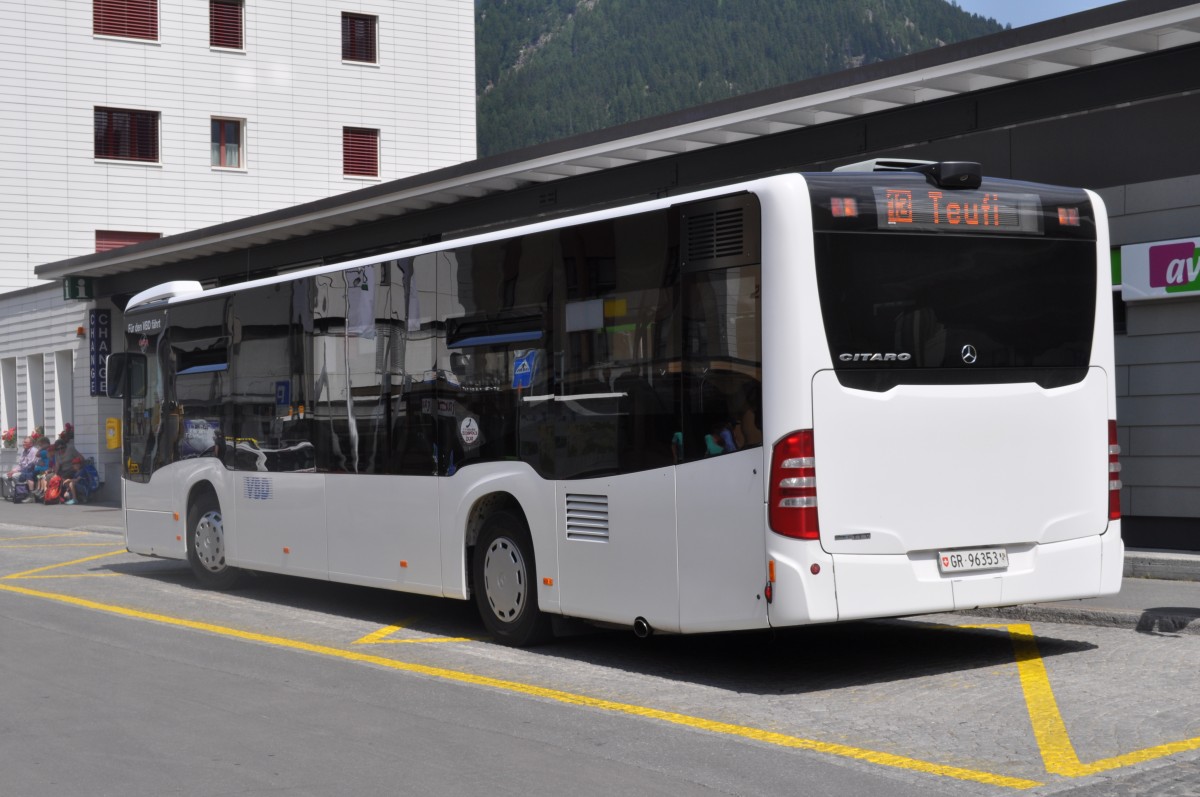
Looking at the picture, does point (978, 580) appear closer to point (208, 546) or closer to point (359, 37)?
point (208, 546)

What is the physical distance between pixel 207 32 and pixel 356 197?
2620 cm

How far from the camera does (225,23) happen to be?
46062 mm

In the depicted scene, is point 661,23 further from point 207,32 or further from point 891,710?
point 891,710

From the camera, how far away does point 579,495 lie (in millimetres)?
9461

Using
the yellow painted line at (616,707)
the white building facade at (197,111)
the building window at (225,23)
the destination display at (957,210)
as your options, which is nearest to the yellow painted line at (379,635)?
the yellow painted line at (616,707)

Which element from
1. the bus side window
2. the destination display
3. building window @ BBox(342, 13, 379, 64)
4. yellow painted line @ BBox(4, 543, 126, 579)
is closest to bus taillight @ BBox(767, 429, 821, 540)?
the bus side window

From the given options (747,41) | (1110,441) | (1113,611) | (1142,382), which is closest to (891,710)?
(1110,441)

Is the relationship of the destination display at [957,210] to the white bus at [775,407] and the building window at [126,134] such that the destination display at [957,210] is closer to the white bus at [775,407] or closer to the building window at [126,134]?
the white bus at [775,407]

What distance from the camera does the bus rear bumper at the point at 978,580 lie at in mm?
8133

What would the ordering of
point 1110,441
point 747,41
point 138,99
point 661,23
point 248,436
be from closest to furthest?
1. point 1110,441
2. point 248,436
3. point 138,99
4. point 747,41
5. point 661,23

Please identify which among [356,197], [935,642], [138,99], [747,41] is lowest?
[935,642]

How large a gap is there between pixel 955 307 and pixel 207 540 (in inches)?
337

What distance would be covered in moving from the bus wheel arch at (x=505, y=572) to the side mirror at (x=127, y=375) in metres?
6.50

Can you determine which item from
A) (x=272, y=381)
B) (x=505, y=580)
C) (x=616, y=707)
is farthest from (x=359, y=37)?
(x=616, y=707)
